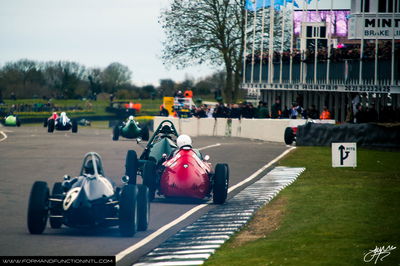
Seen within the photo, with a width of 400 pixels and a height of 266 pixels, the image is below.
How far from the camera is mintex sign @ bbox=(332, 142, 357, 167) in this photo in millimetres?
24688

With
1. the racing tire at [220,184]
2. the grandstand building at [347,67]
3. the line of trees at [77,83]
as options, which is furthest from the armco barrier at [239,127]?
the line of trees at [77,83]

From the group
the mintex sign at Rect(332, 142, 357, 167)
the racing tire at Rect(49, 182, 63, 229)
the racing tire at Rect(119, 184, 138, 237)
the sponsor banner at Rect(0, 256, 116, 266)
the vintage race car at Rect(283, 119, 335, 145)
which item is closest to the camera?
the sponsor banner at Rect(0, 256, 116, 266)

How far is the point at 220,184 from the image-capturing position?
58.2 ft

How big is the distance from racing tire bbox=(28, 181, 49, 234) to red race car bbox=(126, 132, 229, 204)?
4562 mm

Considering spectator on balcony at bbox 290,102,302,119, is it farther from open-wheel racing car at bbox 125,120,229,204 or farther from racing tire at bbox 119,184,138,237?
racing tire at bbox 119,184,138,237

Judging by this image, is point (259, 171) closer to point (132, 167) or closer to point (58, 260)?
point (132, 167)

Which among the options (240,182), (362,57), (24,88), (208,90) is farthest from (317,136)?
(208,90)

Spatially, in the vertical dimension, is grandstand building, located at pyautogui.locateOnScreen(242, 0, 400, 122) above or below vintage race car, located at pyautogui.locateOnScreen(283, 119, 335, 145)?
above

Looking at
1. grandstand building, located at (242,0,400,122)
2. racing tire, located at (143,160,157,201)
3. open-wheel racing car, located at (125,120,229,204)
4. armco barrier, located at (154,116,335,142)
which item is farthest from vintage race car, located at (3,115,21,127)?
racing tire, located at (143,160,157,201)

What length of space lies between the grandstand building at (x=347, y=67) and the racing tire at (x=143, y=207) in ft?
58.7

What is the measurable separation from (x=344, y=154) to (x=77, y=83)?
→ 4241 inches

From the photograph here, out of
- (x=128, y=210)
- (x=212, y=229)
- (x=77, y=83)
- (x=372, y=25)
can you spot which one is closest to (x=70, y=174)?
(x=212, y=229)

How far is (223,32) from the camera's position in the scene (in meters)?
72.4

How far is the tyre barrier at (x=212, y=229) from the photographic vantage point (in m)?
11.8
